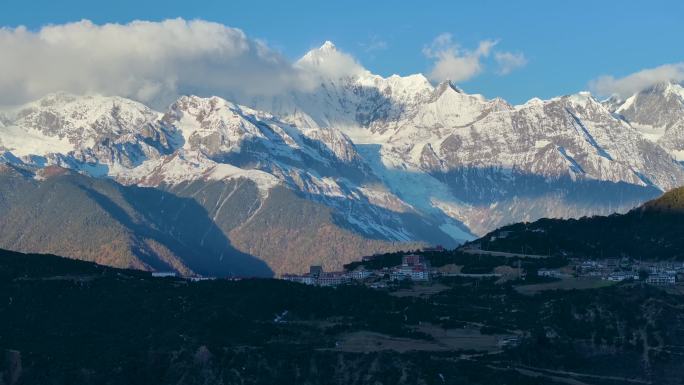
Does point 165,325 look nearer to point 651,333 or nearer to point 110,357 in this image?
point 110,357

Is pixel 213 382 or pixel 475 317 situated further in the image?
pixel 475 317

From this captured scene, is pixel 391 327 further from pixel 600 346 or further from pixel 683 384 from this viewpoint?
pixel 683 384

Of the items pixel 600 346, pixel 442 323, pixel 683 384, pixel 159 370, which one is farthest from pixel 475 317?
pixel 159 370

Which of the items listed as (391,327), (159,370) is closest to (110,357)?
(159,370)

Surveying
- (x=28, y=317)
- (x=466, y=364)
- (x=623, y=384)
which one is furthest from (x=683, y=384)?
(x=28, y=317)

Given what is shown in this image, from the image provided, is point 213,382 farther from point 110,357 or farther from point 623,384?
point 623,384

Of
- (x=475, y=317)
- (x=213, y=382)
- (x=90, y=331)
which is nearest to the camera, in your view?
(x=213, y=382)

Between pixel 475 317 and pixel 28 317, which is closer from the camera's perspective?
pixel 28 317

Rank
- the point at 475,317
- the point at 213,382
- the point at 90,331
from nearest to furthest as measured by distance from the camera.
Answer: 1. the point at 213,382
2. the point at 90,331
3. the point at 475,317
